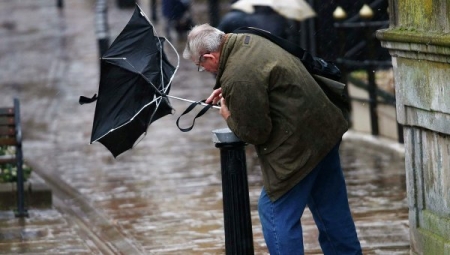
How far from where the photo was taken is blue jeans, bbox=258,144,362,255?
5984 mm

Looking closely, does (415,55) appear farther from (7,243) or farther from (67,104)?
(67,104)

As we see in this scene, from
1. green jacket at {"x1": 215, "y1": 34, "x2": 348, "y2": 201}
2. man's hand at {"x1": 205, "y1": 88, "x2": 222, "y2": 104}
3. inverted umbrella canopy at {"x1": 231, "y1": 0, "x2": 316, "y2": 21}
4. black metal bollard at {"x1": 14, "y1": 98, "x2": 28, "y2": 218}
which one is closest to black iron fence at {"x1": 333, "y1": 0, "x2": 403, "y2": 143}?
inverted umbrella canopy at {"x1": 231, "y1": 0, "x2": 316, "y2": 21}

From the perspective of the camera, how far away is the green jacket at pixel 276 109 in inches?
226

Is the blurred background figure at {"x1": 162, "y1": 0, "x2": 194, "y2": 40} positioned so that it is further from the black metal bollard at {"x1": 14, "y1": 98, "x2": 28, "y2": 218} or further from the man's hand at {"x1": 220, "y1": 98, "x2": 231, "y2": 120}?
the man's hand at {"x1": 220, "y1": 98, "x2": 231, "y2": 120}

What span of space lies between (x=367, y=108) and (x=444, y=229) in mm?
7406

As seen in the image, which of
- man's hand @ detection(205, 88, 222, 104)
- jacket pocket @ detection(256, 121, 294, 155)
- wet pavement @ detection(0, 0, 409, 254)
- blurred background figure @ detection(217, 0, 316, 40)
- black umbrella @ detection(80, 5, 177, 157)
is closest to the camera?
jacket pocket @ detection(256, 121, 294, 155)

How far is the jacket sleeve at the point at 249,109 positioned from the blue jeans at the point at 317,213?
0.42 meters

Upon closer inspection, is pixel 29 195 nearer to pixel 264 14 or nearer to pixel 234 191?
pixel 234 191

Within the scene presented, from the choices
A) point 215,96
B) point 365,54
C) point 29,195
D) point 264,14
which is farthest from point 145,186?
point 264,14

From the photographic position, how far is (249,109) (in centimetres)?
573

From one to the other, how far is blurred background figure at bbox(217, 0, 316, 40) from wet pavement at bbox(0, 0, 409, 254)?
141 centimetres

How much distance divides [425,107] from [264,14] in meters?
8.73

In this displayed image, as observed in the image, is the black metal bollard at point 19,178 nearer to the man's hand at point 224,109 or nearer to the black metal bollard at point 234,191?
the black metal bollard at point 234,191

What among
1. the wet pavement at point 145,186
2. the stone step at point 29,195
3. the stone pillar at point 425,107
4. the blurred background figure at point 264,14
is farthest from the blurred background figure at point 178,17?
the stone pillar at point 425,107
